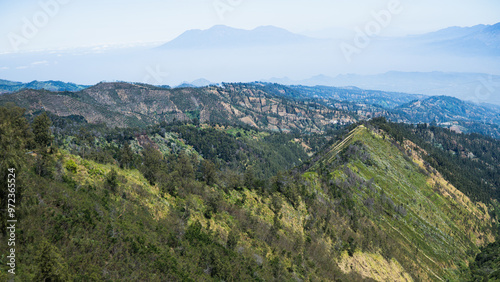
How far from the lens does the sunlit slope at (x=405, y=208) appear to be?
366 ft

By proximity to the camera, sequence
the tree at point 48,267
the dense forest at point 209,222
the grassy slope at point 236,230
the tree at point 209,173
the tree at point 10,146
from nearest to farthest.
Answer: the tree at point 48,267, the tree at point 10,146, the dense forest at point 209,222, the grassy slope at point 236,230, the tree at point 209,173

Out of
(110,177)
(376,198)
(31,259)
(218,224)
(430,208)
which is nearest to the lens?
(31,259)

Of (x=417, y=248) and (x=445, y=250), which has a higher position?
(x=417, y=248)

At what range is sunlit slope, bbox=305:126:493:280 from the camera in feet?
366

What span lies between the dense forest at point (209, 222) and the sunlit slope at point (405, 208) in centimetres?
69

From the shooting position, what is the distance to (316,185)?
122m

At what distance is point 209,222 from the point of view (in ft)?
202

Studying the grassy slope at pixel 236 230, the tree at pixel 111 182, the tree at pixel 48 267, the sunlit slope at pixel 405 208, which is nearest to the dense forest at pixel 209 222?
the tree at pixel 48 267

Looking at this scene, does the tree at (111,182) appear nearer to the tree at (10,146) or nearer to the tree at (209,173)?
the tree at (10,146)

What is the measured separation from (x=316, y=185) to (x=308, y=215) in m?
26.5

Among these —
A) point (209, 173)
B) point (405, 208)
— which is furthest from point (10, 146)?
point (405, 208)

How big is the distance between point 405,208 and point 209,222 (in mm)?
118188

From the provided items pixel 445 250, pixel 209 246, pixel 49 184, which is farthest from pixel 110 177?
pixel 445 250

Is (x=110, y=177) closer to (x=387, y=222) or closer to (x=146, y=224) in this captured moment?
(x=146, y=224)
